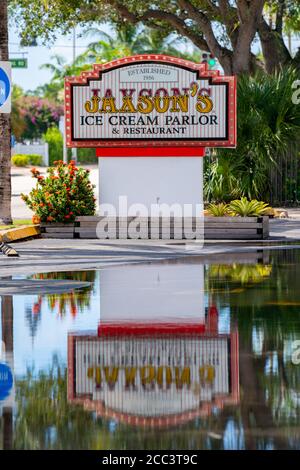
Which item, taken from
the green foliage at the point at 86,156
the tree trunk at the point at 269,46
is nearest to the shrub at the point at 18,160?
the green foliage at the point at 86,156

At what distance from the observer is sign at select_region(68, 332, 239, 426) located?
9.13m

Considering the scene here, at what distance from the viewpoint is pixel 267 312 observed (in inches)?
556

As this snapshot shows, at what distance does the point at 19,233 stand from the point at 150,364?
1440 cm

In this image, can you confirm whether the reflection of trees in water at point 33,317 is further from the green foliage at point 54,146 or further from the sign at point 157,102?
the green foliage at point 54,146

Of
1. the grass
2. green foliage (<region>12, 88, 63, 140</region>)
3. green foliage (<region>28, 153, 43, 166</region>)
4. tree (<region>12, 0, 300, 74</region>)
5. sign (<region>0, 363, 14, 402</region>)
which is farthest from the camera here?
green foliage (<region>12, 88, 63, 140</region>)

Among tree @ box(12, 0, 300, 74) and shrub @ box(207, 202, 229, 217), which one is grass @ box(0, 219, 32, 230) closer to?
shrub @ box(207, 202, 229, 217)

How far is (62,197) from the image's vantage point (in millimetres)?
26359

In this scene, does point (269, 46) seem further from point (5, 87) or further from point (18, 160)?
point (18, 160)

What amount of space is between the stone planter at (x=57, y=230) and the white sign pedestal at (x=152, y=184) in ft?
5.97

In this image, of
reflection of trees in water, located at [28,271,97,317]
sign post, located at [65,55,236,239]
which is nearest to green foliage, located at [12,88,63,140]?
sign post, located at [65,55,236,239]

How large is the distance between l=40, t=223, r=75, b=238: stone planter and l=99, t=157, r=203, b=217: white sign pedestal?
182 centimetres

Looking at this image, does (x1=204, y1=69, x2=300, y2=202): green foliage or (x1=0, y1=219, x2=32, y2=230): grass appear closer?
(x1=0, y1=219, x2=32, y2=230): grass
